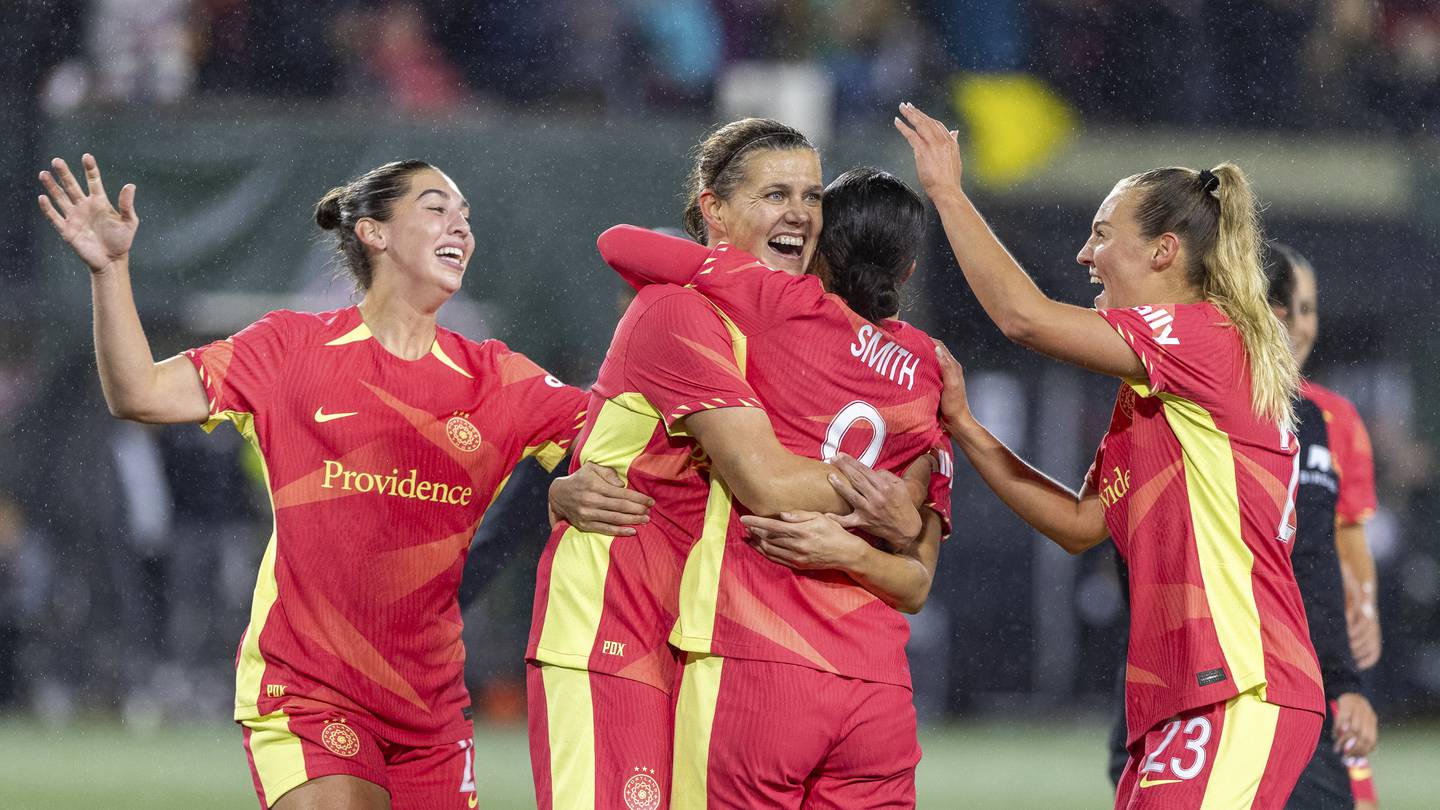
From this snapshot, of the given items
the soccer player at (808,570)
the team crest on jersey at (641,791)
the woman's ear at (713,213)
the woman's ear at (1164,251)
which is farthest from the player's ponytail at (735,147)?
the team crest on jersey at (641,791)

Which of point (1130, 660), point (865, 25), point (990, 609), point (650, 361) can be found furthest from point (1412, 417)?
point (650, 361)

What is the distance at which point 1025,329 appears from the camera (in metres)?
3.49

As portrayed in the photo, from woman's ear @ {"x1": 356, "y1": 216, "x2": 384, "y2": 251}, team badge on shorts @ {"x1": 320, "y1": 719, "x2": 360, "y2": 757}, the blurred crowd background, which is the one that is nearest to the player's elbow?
team badge on shorts @ {"x1": 320, "y1": 719, "x2": 360, "y2": 757}

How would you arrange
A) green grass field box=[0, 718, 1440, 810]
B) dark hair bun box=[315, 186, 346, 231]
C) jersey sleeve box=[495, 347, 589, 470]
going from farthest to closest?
green grass field box=[0, 718, 1440, 810] → dark hair bun box=[315, 186, 346, 231] → jersey sleeve box=[495, 347, 589, 470]

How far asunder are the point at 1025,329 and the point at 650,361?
0.81 meters

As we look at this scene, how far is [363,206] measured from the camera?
4.09 metres

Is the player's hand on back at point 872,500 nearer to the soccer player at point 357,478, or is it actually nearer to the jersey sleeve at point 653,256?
the jersey sleeve at point 653,256

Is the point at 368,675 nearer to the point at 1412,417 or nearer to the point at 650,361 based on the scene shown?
the point at 650,361

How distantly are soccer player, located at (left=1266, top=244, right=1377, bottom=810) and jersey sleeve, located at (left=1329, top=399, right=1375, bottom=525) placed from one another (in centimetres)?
14

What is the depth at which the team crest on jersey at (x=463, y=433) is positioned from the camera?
3.91 metres

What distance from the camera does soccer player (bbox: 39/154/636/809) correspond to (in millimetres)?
3617

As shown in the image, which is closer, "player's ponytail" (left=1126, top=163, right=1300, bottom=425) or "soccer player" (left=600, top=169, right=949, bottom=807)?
"soccer player" (left=600, top=169, right=949, bottom=807)

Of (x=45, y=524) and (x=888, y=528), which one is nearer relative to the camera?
(x=888, y=528)

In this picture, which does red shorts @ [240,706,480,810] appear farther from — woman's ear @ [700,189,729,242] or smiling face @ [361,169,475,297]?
woman's ear @ [700,189,729,242]
